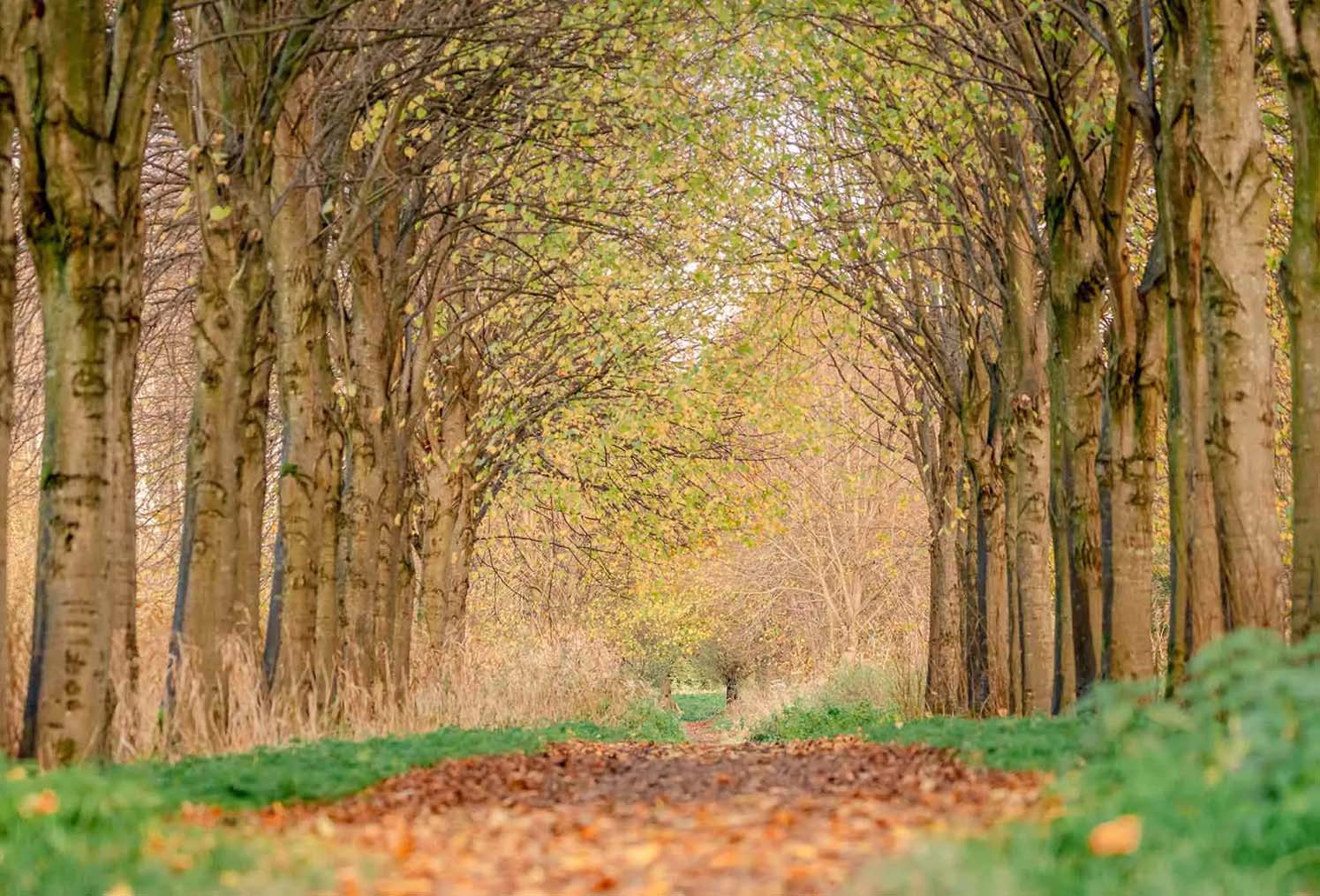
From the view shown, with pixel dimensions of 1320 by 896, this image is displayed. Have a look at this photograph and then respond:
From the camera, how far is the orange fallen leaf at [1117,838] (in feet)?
13.4

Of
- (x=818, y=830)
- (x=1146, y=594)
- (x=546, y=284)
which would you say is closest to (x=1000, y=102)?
(x=1146, y=594)

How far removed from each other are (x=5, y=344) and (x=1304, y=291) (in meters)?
7.33

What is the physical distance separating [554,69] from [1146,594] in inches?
329

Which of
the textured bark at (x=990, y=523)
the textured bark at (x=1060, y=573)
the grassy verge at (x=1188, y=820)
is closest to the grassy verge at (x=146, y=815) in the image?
the grassy verge at (x=1188, y=820)

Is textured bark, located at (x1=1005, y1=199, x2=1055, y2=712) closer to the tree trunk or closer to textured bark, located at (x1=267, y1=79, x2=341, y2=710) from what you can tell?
textured bark, located at (x1=267, y1=79, x2=341, y2=710)

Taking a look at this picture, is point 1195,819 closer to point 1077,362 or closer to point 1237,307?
point 1237,307

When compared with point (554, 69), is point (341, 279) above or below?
below

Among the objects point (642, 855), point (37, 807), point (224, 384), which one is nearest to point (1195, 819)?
point (642, 855)

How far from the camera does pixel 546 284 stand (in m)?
18.1

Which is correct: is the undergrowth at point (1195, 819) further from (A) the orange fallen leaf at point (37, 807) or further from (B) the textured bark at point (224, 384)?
(B) the textured bark at point (224, 384)

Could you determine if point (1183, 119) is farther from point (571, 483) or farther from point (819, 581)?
point (819, 581)

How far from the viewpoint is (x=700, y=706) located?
40.6 metres

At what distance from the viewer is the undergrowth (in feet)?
12.6

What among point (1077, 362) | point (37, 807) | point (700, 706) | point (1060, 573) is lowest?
point (700, 706)
